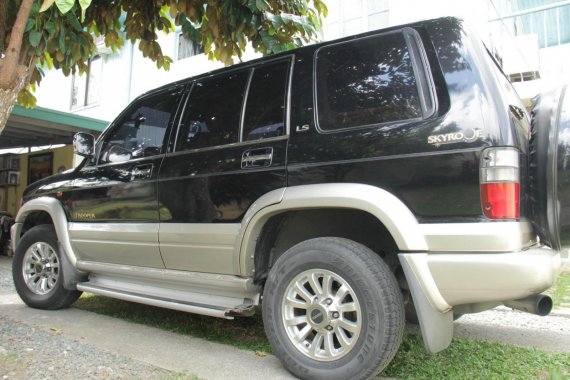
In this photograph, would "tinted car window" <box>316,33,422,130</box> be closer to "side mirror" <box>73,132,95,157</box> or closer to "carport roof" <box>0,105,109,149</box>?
"side mirror" <box>73,132,95,157</box>

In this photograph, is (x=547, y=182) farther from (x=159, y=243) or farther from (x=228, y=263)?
(x=159, y=243)

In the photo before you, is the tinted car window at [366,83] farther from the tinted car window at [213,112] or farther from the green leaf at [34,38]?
the green leaf at [34,38]

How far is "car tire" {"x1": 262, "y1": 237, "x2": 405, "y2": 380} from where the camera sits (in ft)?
8.48

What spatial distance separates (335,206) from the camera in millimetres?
2773

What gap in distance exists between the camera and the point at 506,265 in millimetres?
2322

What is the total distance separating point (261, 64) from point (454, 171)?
175cm

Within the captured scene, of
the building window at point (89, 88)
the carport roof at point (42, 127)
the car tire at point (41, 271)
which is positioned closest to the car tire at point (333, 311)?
the car tire at point (41, 271)

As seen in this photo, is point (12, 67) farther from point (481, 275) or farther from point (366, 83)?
point (481, 275)

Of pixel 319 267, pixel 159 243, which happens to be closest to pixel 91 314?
pixel 159 243

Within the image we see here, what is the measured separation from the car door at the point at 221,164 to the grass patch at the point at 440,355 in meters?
0.79

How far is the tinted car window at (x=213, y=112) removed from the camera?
3.54m

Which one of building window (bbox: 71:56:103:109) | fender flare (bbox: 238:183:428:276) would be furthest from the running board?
building window (bbox: 71:56:103:109)

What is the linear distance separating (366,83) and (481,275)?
132 centimetres

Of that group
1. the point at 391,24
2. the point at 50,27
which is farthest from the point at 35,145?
the point at 50,27
